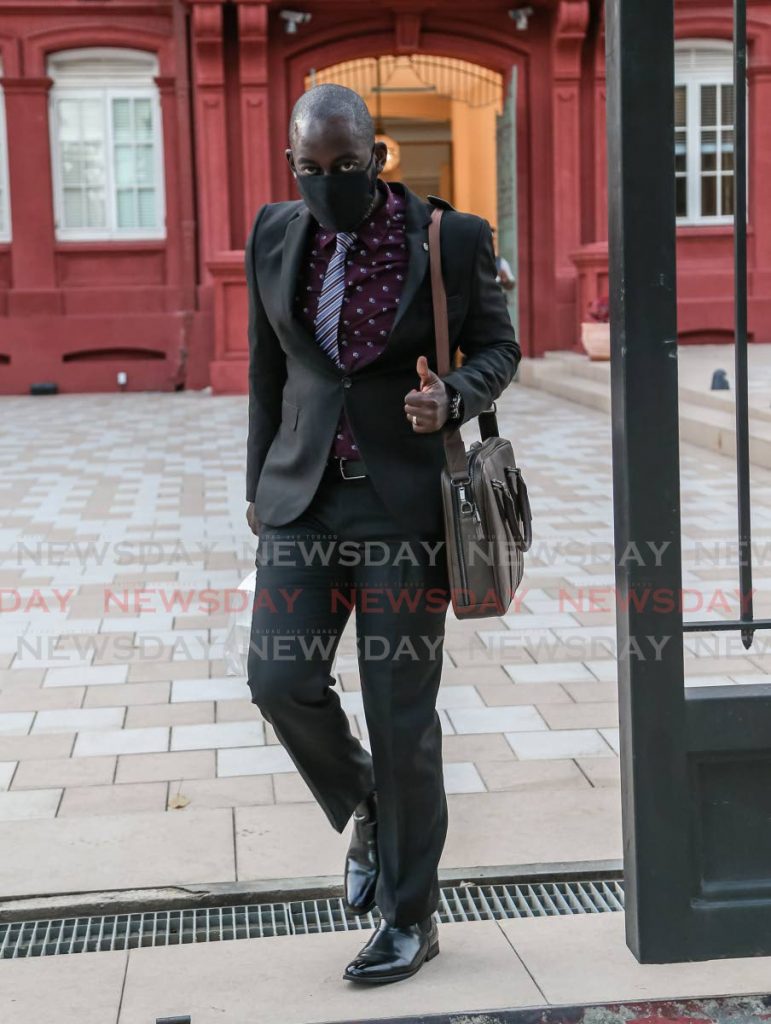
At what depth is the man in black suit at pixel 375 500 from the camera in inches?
111

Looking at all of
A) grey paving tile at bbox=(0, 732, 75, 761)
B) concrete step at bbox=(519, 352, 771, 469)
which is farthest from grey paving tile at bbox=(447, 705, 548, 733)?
concrete step at bbox=(519, 352, 771, 469)

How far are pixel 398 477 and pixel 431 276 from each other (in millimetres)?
390

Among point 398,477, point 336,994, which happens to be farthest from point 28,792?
point 398,477

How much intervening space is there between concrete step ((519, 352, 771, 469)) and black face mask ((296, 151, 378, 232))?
19.7ft

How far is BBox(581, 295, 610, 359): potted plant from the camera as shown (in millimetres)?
15391

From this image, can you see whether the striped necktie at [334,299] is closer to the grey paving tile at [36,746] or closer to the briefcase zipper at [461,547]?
the briefcase zipper at [461,547]

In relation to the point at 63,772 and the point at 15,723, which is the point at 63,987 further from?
the point at 15,723

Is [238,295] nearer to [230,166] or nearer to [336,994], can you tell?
[230,166]

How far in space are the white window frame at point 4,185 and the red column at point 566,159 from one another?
6.43m

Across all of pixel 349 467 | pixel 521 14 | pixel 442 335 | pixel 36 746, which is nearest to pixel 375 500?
pixel 349 467

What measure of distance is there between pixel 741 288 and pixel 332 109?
34.3 inches

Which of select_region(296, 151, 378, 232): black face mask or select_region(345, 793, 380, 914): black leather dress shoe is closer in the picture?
select_region(296, 151, 378, 232): black face mask

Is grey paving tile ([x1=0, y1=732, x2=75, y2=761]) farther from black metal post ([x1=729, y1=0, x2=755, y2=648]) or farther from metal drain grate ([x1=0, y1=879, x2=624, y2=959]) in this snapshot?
black metal post ([x1=729, y1=0, x2=755, y2=648])

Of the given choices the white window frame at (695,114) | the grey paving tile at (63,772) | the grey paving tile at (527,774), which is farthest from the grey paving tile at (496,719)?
the white window frame at (695,114)
